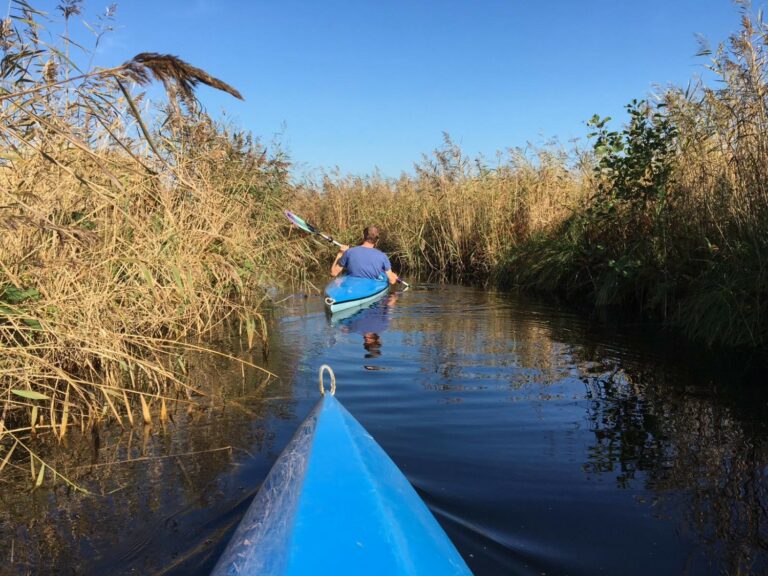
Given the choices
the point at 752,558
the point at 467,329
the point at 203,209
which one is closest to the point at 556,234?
the point at 467,329

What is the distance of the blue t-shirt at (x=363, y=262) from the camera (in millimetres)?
9445

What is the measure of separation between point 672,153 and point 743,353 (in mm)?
2867

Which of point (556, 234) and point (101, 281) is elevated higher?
point (556, 234)

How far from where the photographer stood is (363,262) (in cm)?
945

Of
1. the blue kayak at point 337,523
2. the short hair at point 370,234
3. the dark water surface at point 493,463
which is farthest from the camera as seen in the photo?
the short hair at point 370,234

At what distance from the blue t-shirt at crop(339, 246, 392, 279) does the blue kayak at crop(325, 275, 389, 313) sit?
7.0 inches

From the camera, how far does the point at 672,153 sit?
7.46m

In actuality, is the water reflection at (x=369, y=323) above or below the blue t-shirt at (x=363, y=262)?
below

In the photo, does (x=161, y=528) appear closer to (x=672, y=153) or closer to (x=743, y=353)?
(x=743, y=353)

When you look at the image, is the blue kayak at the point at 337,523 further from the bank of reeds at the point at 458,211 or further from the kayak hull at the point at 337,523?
the bank of reeds at the point at 458,211

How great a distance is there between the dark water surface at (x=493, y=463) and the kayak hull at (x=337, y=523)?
1.55 ft

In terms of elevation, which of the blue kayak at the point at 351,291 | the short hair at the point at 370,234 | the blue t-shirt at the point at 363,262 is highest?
the short hair at the point at 370,234

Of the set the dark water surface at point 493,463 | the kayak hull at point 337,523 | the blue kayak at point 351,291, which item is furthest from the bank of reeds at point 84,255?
the blue kayak at point 351,291

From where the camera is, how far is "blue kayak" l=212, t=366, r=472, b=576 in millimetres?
1600
